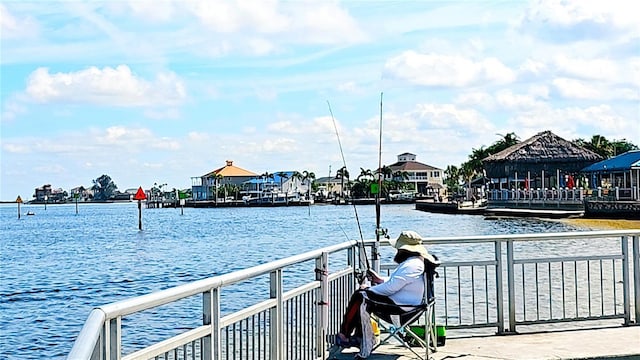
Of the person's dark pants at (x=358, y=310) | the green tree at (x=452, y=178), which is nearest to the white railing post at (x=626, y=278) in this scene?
the person's dark pants at (x=358, y=310)

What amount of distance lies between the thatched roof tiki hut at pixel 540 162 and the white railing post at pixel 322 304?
318 ft

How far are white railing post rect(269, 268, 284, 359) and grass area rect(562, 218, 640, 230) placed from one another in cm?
5065

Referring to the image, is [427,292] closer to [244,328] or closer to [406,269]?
[406,269]

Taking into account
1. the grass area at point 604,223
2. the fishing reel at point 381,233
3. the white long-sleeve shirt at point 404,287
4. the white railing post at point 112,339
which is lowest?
the grass area at point 604,223

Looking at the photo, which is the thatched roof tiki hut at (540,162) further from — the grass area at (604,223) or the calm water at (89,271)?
the grass area at (604,223)

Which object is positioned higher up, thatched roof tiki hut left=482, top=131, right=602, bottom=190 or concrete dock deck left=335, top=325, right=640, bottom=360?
thatched roof tiki hut left=482, top=131, right=602, bottom=190

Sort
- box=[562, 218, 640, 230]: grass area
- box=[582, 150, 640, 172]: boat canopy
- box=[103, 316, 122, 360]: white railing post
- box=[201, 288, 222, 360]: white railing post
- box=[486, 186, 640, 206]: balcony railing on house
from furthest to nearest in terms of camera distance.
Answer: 1. box=[582, 150, 640, 172]: boat canopy
2. box=[486, 186, 640, 206]: balcony railing on house
3. box=[562, 218, 640, 230]: grass area
4. box=[201, 288, 222, 360]: white railing post
5. box=[103, 316, 122, 360]: white railing post

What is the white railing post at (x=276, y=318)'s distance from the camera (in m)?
6.73

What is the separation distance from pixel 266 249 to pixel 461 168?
130594 mm

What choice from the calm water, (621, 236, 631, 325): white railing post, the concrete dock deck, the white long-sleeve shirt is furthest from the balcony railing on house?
the white long-sleeve shirt

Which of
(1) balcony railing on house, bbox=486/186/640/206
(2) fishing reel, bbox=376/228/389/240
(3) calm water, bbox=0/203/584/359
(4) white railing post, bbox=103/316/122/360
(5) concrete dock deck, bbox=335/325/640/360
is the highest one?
(1) balcony railing on house, bbox=486/186/640/206

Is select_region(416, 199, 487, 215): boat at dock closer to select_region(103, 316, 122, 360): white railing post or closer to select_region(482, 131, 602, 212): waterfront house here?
select_region(482, 131, 602, 212): waterfront house

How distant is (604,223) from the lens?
60219mm

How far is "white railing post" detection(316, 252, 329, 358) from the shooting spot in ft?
25.7
